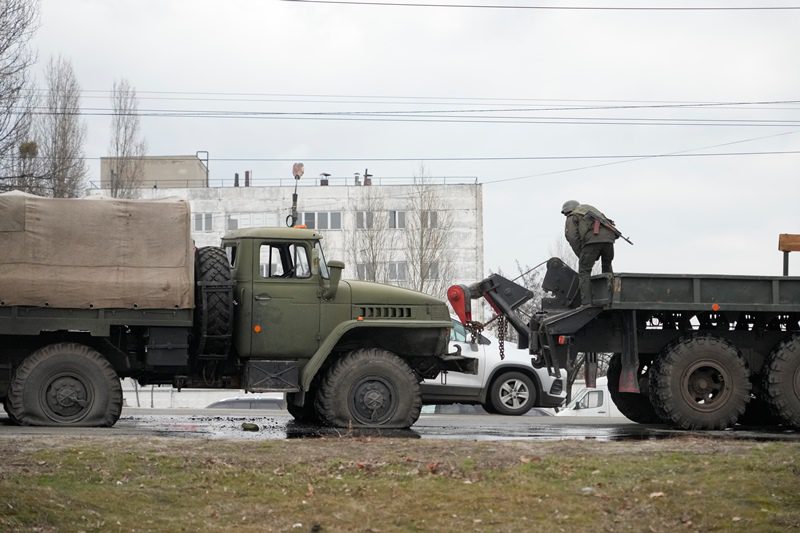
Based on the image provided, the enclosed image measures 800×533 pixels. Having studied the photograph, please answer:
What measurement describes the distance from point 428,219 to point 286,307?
147 ft

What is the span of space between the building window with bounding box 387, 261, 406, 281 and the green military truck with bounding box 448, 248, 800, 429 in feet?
150

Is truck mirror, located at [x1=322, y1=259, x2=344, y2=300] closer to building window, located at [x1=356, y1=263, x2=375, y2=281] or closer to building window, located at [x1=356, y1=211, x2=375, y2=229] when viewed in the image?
building window, located at [x1=356, y1=263, x2=375, y2=281]

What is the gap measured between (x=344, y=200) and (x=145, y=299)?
179 ft

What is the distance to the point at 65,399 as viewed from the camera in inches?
568

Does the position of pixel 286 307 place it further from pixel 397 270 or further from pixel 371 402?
pixel 397 270

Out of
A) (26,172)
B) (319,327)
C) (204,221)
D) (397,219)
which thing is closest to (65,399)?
(319,327)

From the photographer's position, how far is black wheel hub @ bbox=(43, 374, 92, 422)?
568 inches

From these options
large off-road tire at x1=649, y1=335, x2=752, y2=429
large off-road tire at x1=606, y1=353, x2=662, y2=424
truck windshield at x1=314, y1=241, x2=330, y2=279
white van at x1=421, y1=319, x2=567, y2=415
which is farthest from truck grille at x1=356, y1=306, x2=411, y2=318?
white van at x1=421, y1=319, x2=567, y2=415

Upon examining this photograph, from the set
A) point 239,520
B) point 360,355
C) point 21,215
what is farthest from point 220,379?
point 239,520

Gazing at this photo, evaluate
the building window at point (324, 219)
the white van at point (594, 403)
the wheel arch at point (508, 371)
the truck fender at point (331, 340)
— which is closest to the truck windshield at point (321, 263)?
the truck fender at point (331, 340)

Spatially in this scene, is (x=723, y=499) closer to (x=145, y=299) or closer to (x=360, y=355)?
(x=360, y=355)

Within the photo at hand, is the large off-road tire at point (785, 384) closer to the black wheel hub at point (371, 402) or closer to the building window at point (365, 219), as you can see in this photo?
the black wheel hub at point (371, 402)

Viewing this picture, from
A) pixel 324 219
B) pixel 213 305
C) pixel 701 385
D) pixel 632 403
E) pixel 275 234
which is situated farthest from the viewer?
pixel 324 219

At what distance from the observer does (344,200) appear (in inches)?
2719
